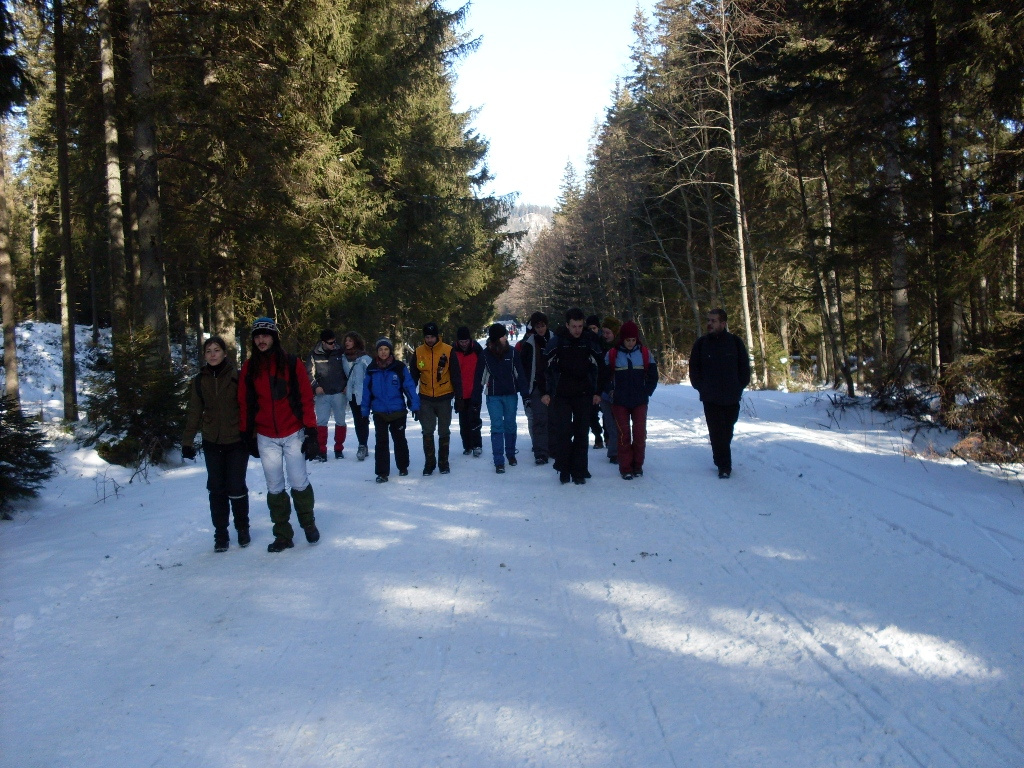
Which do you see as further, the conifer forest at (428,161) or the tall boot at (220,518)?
the conifer forest at (428,161)

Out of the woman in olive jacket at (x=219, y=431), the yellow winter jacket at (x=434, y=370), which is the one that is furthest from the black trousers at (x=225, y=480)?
the yellow winter jacket at (x=434, y=370)

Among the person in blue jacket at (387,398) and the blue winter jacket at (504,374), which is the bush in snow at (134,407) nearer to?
the person in blue jacket at (387,398)

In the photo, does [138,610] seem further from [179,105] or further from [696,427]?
[179,105]

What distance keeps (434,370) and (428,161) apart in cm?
1211

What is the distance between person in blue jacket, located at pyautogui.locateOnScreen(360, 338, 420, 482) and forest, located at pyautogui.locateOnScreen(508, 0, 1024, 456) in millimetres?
7202

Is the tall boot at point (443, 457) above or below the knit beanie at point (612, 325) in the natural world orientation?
below

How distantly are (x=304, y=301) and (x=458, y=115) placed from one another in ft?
60.4

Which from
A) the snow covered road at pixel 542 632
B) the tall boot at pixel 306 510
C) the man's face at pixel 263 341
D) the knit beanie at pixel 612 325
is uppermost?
the knit beanie at pixel 612 325

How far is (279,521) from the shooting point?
21.6ft

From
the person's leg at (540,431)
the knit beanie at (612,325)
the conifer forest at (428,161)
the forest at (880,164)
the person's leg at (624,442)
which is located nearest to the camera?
the forest at (880,164)

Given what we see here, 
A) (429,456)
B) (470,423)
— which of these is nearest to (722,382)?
(429,456)

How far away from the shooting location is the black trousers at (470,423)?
35.9 ft

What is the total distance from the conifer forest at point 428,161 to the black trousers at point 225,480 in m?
4.31

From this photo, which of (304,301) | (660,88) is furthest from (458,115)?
(304,301)
